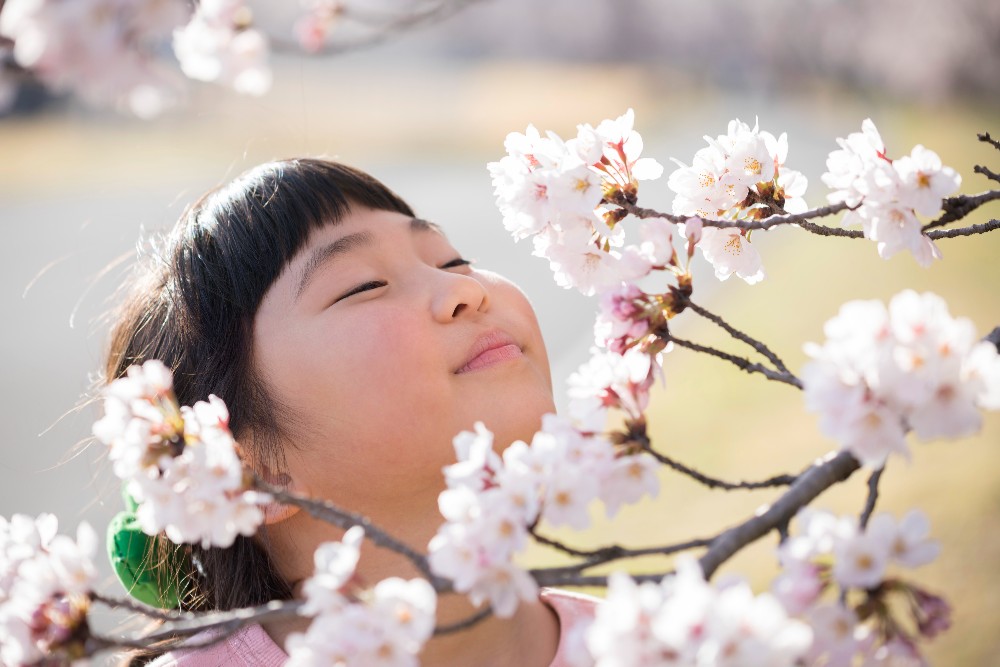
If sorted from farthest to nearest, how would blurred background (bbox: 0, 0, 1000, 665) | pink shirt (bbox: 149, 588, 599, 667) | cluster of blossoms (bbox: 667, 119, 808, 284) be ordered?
1. blurred background (bbox: 0, 0, 1000, 665)
2. pink shirt (bbox: 149, 588, 599, 667)
3. cluster of blossoms (bbox: 667, 119, 808, 284)

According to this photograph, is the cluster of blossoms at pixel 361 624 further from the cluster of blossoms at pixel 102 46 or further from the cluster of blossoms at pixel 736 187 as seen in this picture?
the cluster of blossoms at pixel 736 187

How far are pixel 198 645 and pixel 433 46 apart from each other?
27257 millimetres

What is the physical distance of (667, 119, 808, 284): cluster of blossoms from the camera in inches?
39.1

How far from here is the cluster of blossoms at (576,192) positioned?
2.87 feet

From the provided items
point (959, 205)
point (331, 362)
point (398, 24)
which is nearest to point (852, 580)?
point (959, 205)

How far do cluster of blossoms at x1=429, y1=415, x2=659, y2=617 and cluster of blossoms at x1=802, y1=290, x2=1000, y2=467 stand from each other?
0.17 metres

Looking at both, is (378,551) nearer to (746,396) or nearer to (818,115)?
(746,396)

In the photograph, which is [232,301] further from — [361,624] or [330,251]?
[361,624]

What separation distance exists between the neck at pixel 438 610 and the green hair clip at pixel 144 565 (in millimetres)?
185

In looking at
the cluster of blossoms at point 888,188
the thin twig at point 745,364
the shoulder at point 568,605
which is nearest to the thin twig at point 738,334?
the thin twig at point 745,364

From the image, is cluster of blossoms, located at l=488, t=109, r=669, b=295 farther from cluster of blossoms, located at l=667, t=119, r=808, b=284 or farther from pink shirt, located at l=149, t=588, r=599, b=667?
pink shirt, located at l=149, t=588, r=599, b=667

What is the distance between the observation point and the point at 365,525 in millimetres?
675

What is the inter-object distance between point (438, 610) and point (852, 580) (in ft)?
2.59

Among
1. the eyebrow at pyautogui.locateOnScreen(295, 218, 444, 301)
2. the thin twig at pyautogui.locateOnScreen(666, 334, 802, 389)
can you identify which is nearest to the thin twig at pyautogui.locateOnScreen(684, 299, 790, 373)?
the thin twig at pyautogui.locateOnScreen(666, 334, 802, 389)
